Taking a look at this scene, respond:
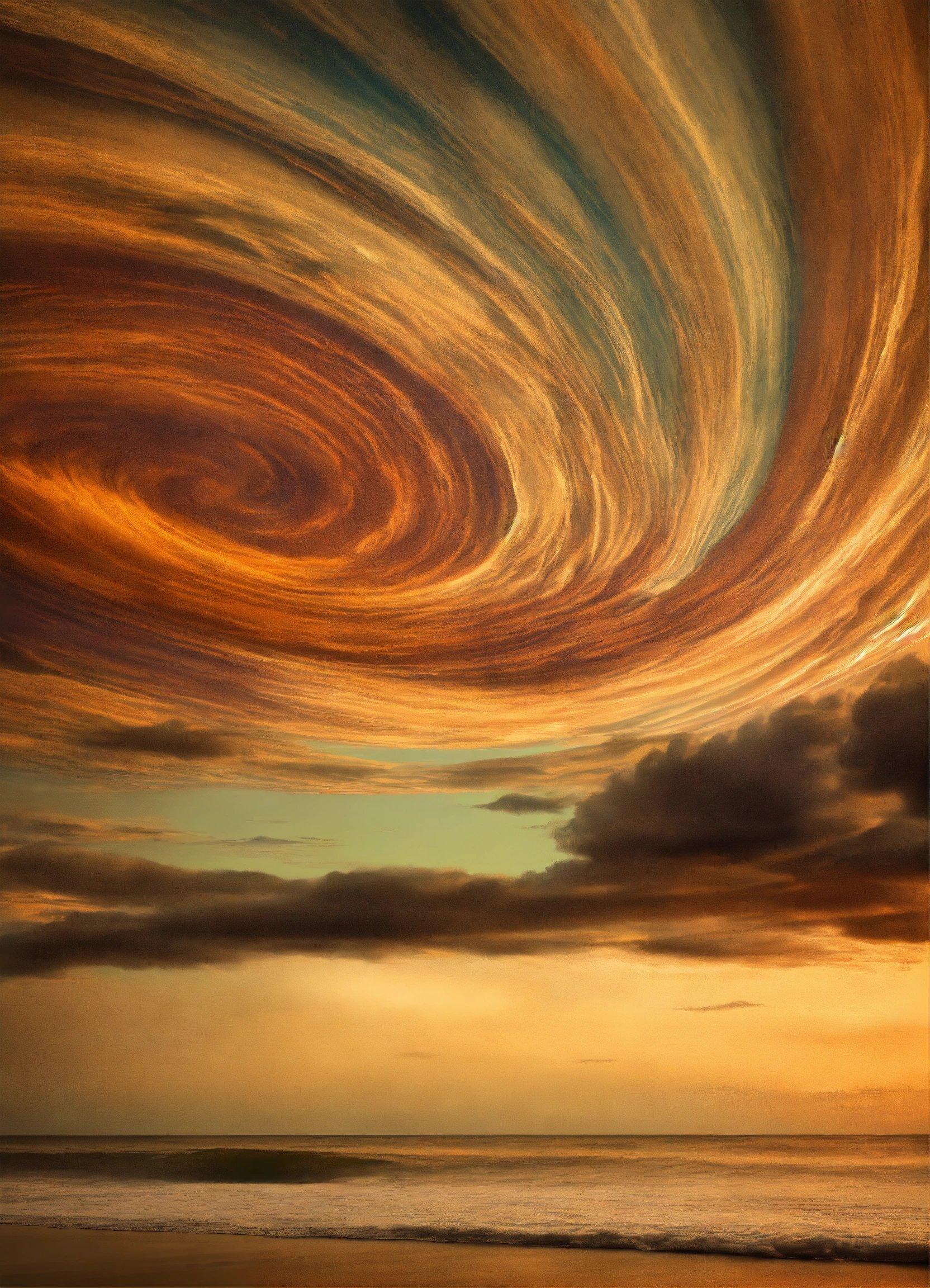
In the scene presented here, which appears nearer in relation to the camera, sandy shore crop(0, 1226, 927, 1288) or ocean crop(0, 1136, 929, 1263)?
sandy shore crop(0, 1226, 927, 1288)

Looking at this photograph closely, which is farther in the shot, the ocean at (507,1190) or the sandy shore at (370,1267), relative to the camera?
the ocean at (507,1190)

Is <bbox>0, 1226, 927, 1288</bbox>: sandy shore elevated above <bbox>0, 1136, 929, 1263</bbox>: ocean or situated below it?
below

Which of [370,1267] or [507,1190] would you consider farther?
[507,1190]

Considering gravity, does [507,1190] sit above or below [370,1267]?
above

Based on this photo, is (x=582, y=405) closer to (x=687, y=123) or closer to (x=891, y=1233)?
(x=687, y=123)

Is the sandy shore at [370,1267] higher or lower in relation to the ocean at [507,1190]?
lower
